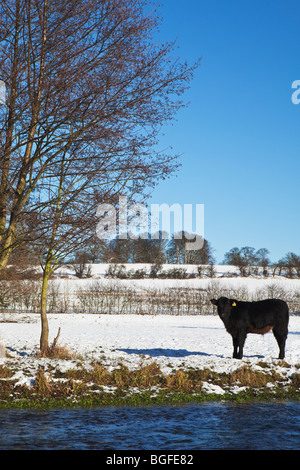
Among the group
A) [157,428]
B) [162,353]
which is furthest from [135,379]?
[162,353]

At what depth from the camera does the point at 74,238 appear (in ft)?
45.1

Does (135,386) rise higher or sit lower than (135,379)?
lower

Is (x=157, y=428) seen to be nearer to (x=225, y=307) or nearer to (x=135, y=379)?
(x=135, y=379)

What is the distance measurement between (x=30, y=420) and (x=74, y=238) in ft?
19.0

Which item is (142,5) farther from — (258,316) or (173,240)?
(173,240)

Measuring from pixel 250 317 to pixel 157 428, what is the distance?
593cm

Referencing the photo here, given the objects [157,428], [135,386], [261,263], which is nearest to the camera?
[157,428]

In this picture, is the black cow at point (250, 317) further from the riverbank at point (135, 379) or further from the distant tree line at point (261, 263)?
the distant tree line at point (261, 263)

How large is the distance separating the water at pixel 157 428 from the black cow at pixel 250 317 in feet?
11.3

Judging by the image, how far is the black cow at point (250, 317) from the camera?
13703mm

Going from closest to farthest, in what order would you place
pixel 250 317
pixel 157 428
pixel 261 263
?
pixel 157 428
pixel 250 317
pixel 261 263

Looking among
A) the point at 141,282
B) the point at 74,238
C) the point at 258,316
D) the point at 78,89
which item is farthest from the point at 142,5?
the point at 141,282

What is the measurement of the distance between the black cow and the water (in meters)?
3.43

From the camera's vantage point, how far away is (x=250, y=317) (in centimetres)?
1371
